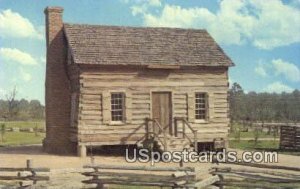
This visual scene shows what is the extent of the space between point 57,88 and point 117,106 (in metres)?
3.38

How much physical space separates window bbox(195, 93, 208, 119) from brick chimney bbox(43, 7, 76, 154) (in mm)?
5947

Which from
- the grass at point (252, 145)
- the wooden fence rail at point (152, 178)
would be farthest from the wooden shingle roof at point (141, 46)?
the wooden fence rail at point (152, 178)

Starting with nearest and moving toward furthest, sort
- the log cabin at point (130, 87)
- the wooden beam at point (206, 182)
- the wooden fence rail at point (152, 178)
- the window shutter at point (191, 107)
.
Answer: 1. the wooden beam at point (206, 182)
2. the wooden fence rail at point (152, 178)
3. the log cabin at point (130, 87)
4. the window shutter at point (191, 107)

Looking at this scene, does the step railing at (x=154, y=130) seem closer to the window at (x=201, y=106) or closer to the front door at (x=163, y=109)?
the front door at (x=163, y=109)

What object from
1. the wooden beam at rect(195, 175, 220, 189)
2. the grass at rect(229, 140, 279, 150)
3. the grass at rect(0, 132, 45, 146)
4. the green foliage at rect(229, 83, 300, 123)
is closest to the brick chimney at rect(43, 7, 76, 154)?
the grass at rect(0, 132, 45, 146)


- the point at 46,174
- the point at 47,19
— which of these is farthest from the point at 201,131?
the point at 46,174

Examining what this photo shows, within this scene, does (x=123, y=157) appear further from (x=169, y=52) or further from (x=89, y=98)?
(x=169, y=52)

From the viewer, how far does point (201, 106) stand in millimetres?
26297

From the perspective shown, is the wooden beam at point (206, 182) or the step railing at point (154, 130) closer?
Answer: the wooden beam at point (206, 182)

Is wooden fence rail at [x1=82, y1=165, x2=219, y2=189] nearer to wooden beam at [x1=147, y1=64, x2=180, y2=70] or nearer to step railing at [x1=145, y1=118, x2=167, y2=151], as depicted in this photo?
step railing at [x1=145, y1=118, x2=167, y2=151]

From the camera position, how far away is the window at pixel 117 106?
24828 mm

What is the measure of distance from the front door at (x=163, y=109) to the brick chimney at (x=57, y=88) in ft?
13.3

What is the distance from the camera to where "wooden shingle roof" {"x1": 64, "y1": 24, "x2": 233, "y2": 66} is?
2484 cm

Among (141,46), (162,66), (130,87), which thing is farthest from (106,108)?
(141,46)
